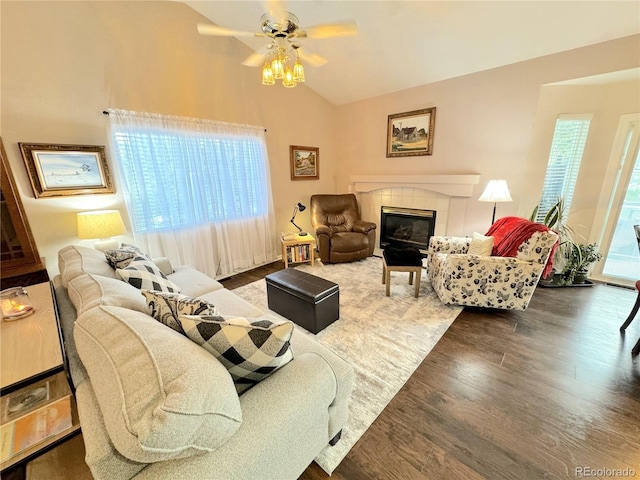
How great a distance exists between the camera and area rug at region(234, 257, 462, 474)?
1.54 metres

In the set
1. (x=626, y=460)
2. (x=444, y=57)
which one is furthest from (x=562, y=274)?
(x=444, y=57)

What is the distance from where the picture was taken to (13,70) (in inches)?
77.7

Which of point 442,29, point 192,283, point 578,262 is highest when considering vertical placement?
point 442,29

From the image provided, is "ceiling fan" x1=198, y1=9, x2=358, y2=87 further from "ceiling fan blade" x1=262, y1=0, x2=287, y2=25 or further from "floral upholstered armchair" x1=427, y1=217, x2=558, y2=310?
"floral upholstered armchair" x1=427, y1=217, x2=558, y2=310

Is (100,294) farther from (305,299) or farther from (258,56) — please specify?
(258,56)

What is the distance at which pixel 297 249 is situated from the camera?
380 centimetres

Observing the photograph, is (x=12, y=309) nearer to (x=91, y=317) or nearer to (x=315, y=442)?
(x=91, y=317)

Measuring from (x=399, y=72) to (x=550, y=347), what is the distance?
3.50m

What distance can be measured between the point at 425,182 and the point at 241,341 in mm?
3627

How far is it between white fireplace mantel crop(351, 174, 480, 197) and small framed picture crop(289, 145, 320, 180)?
2.36 ft

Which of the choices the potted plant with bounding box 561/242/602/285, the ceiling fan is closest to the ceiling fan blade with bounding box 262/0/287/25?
the ceiling fan

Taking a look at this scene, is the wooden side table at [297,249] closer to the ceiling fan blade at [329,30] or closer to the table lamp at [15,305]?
the ceiling fan blade at [329,30]

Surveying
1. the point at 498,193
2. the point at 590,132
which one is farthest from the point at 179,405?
the point at 590,132

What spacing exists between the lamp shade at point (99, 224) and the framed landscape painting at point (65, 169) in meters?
0.27
